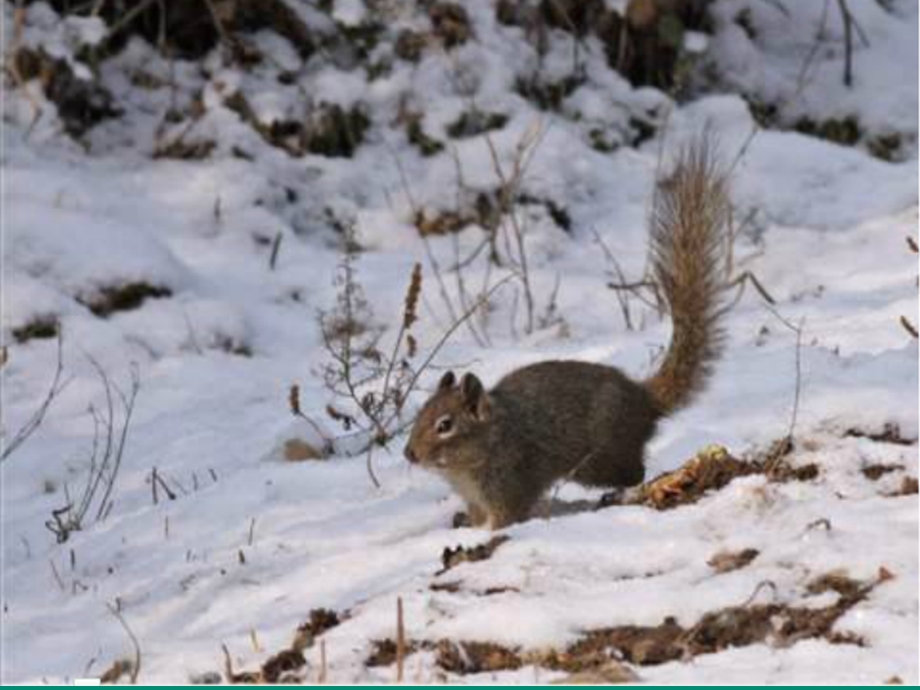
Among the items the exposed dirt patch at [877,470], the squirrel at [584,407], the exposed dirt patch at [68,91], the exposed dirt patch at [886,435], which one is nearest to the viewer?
the exposed dirt patch at [877,470]

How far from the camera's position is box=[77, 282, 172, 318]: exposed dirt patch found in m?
7.70

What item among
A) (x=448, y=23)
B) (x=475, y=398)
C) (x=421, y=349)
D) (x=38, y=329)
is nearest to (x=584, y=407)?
(x=475, y=398)

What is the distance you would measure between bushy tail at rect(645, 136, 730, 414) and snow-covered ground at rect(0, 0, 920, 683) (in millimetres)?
143

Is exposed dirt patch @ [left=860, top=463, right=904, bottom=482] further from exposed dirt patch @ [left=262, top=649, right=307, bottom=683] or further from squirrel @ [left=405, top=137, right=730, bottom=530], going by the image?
exposed dirt patch @ [left=262, top=649, right=307, bottom=683]

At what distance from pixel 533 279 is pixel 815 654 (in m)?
4.89

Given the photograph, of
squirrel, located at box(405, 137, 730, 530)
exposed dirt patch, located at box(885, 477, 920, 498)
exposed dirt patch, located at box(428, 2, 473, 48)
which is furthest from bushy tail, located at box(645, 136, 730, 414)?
exposed dirt patch, located at box(428, 2, 473, 48)

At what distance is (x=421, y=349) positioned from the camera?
753cm

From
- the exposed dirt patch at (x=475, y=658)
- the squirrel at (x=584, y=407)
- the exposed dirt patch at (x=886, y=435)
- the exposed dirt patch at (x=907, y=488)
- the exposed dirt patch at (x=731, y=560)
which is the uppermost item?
the squirrel at (x=584, y=407)

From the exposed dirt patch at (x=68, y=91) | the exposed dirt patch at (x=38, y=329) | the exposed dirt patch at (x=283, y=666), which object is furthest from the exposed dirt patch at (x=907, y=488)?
the exposed dirt patch at (x=68, y=91)

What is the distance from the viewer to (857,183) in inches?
348

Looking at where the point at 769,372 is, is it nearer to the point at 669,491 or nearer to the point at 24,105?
the point at 669,491

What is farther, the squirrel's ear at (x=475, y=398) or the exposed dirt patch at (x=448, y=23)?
the exposed dirt patch at (x=448, y=23)

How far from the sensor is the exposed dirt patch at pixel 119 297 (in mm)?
7703

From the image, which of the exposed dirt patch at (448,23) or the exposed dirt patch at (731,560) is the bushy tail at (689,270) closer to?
the exposed dirt patch at (731,560)
